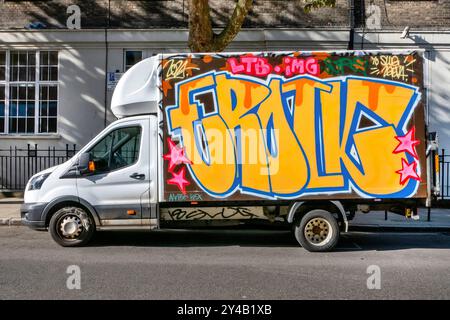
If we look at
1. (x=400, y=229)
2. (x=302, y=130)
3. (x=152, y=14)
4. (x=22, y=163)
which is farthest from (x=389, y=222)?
(x=22, y=163)

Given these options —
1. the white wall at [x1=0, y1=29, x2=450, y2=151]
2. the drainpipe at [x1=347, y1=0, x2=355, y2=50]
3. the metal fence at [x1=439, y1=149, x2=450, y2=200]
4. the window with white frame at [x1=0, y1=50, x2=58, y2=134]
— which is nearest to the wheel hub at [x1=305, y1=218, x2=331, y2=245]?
the metal fence at [x1=439, y1=149, x2=450, y2=200]

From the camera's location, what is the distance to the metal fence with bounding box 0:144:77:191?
14461mm

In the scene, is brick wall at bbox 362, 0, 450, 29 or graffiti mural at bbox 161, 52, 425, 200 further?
brick wall at bbox 362, 0, 450, 29

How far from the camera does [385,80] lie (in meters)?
7.45

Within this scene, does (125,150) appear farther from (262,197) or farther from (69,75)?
(69,75)

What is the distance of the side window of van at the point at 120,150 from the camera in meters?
7.69

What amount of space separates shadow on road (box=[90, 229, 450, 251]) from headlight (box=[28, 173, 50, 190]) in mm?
1326

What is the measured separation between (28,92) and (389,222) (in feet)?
37.3

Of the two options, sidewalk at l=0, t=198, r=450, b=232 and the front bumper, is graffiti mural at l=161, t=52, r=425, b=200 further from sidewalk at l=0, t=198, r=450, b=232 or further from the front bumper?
sidewalk at l=0, t=198, r=450, b=232

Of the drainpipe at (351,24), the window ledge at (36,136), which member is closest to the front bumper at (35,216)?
the window ledge at (36,136)

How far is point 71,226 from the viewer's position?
7711mm
